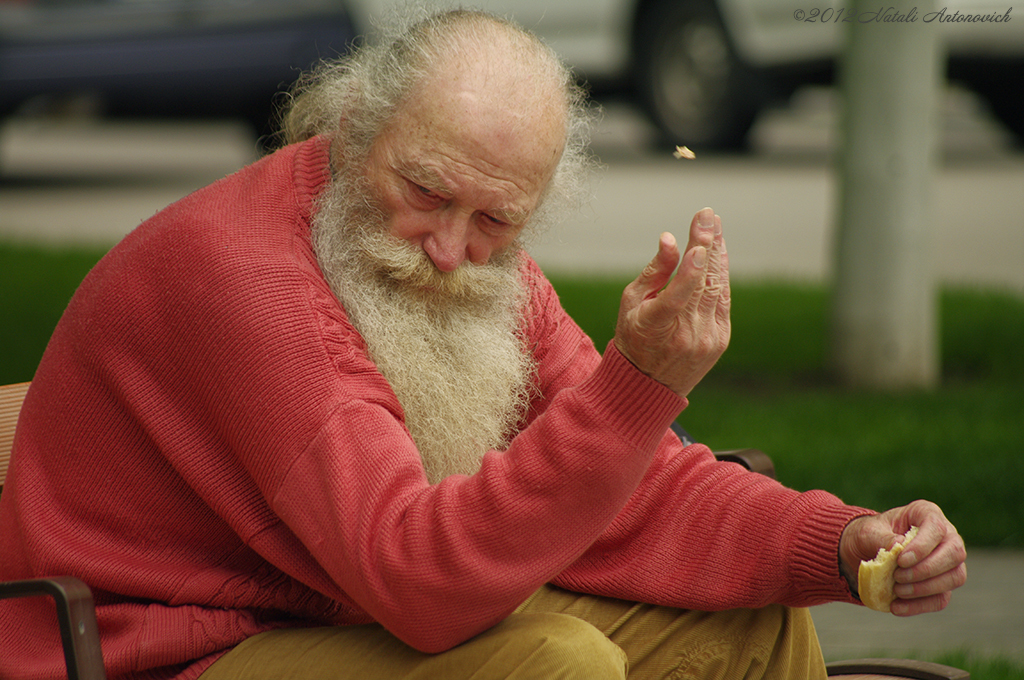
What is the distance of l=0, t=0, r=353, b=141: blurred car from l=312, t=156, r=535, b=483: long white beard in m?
6.58

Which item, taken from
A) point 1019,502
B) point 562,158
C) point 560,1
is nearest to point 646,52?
point 560,1

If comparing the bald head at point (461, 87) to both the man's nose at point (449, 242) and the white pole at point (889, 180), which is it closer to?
the man's nose at point (449, 242)

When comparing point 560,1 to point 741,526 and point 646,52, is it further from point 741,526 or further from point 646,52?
point 741,526

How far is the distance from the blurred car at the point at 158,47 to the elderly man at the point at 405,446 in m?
6.62

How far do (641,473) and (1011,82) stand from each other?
9124 mm

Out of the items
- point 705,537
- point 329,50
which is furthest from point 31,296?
point 705,537

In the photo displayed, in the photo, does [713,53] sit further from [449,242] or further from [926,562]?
[926,562]

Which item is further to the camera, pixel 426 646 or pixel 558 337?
pixel 558 337

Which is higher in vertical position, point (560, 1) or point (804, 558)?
point (560, 1)

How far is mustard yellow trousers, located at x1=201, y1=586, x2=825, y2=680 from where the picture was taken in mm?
1817

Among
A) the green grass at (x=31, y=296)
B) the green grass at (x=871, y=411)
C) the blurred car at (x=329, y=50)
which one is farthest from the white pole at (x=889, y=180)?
the green grass at (x=31, y=296)

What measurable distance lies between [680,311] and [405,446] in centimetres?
44

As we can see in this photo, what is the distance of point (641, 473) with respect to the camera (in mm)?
1776

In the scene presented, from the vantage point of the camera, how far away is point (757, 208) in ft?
29.6
